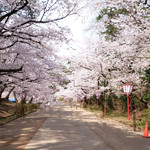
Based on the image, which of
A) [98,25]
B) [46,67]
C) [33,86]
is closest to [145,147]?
[98,25]

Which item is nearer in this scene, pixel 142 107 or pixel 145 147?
pixel 145 147

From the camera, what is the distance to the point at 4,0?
33.5 ft

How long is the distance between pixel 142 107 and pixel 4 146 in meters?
17.0

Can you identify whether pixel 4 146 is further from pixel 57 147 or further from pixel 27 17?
pixel 27 17

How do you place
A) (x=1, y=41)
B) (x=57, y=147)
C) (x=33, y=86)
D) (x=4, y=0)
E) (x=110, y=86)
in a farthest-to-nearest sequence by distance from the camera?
1. (x=110, y=86)
2. (x=33, y=86)
3. (x=1, y=41)
4. (x=4, y=0)
5. (x=57, y=147)

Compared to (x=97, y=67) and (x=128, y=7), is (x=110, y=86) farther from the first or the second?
(x=128, y=7)

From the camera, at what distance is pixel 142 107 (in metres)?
21.6

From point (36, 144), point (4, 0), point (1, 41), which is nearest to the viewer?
point (36, 144)

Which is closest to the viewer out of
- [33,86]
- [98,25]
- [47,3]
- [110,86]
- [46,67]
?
[47,3]

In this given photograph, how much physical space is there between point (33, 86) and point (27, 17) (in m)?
9.60

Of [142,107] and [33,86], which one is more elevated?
[33,86]

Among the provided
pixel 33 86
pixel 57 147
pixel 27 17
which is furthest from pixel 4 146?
pixel 33 86

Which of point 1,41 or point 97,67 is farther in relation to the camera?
point 97,67

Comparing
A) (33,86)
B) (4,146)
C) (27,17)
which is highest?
(27,17)
